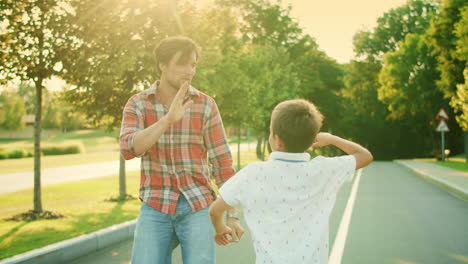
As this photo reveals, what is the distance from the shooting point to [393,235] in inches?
314

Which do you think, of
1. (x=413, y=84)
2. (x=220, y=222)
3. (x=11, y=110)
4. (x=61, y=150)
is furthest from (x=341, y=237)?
(x=11, y=110)

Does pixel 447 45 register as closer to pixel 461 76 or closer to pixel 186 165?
pixel 461 76

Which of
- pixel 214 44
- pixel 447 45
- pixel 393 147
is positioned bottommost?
pixel 393 147

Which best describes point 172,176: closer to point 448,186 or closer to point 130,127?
point 130,127

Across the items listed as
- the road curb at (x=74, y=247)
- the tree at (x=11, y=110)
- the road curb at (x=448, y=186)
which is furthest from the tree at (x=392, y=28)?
the tree at (x=11, y=110)

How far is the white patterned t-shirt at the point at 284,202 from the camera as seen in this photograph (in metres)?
2.41

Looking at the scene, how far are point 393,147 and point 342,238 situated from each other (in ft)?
139

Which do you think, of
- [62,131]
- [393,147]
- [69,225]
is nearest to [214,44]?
[69,225]

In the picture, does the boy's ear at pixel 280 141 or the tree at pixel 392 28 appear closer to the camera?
the boy's ear at pixel 280 141

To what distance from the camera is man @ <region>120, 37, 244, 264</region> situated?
2.88 meters

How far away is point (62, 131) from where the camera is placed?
108625 mm

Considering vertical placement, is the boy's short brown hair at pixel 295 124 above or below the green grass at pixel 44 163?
above

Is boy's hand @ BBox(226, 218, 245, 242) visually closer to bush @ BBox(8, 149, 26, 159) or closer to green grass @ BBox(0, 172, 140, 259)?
green grass @ BBox(0, 172, 140, 259)

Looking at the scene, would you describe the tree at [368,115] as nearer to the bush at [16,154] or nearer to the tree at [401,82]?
the tree at [401,82]
